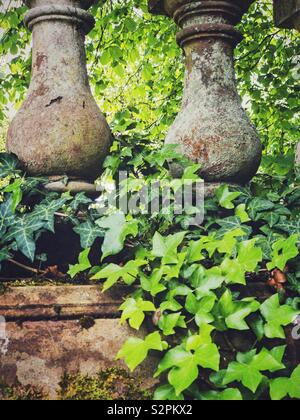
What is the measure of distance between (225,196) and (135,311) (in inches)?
28.3

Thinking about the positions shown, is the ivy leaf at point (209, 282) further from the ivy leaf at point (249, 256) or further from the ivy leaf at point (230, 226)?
the ivy leaf at point (230, 226)

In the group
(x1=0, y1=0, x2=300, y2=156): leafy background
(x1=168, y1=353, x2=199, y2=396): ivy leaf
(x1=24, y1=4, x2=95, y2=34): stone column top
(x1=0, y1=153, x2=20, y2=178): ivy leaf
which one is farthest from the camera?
(x1=0, y1=0, x2=300, y2=156): leafy background

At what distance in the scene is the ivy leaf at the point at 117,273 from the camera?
58.7 inches

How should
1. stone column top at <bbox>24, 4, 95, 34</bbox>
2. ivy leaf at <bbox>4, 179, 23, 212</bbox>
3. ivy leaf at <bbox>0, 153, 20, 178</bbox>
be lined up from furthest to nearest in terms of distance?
stone column top at <bbox>24, 4, 95, 34</bbox>, ivy leaf at <bbox>0, 153, 20, 178</bbox>, ivy leaf at <bbox>4, 179, 23, 212</bbox>

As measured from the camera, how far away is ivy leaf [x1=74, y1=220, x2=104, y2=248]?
1.71m

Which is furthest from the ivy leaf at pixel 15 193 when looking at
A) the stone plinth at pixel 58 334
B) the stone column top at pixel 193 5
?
the stone column top at pixel 193 5

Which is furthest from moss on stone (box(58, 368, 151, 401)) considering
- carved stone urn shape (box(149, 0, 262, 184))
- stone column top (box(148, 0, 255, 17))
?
stone column top (box(148, 0, 255, 17))

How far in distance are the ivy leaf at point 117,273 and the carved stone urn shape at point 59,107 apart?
1.97 ft

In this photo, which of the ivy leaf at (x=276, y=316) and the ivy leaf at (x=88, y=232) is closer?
the ivy leaf at (x=276, y=316)

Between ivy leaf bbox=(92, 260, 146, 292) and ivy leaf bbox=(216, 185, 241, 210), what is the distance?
526 mm

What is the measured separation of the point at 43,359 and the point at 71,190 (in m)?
0.76

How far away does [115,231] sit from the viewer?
5.39 ft

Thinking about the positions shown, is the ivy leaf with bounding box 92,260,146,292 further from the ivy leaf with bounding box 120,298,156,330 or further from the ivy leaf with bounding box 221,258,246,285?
the ivy leaf with bounding box 221,258,246,285
